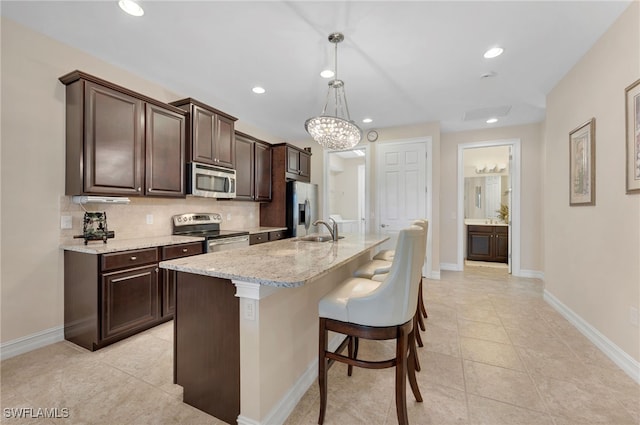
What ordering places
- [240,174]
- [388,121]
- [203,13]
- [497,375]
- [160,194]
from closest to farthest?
[497,375] < [203,13] < [160,194] < [240,174] < [388,121]

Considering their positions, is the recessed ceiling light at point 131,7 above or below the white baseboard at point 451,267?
above

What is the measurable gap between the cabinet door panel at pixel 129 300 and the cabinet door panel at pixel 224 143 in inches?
64.8

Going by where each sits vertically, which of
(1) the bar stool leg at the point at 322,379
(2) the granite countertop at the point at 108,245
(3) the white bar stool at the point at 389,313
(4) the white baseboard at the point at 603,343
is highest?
(2) the granite countertop at the point at 108,245

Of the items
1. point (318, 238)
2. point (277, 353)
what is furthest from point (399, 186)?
point (277, 353)

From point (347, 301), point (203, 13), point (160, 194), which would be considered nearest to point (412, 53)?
point (203, 13)

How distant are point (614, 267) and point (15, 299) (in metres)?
4.90

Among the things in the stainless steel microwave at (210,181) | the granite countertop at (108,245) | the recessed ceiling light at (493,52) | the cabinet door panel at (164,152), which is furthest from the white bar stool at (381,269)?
the cabinet door panel at (164,152)

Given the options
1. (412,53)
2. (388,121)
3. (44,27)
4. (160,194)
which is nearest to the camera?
(44,27)

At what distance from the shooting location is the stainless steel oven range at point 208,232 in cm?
320

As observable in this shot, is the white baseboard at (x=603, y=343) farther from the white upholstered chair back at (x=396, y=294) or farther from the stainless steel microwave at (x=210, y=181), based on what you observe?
the stainless steel microwave at (x=210, y=181)

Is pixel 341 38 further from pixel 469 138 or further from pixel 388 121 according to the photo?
pixel 469 138

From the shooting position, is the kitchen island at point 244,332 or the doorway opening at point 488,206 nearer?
the kitchen island at point 244,332

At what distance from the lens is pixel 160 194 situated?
2.89 m

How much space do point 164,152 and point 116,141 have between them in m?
0.48
